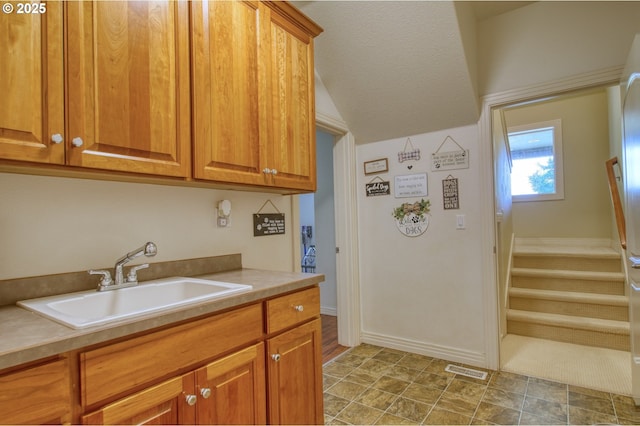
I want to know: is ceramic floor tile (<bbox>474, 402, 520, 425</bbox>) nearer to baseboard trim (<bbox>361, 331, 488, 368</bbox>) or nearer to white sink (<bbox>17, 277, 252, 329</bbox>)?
baseboard trim (<bbox>361, 331, 488, 368</bbox>)

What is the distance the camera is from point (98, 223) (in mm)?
1306

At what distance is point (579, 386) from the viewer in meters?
2.15

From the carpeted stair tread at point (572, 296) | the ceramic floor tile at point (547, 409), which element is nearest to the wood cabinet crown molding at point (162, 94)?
the ceramic floor tile at point (547, 409)

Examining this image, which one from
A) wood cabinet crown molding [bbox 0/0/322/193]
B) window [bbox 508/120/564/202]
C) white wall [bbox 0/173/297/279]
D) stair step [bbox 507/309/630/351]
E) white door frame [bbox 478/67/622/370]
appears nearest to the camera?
wood cabinet crown molding [bbox 0/0/322/193]

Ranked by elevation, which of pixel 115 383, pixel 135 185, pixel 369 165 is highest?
pixel 369 165

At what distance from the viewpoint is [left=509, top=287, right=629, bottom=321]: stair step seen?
2.87 meters

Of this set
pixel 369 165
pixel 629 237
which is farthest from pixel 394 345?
pixel 629 237

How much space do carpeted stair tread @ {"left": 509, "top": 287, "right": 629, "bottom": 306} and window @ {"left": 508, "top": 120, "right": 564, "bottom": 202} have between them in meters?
1.99

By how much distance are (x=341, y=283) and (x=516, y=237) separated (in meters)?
3.31

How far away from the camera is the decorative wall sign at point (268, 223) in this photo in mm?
Answer: 1994

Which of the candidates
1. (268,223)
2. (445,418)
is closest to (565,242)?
(445,418)

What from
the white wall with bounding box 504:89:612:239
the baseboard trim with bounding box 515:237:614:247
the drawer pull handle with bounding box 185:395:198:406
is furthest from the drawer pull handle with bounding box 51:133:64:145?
the white wall with bounding box 504:89:612:239

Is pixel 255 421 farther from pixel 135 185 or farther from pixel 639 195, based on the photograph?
pixel 639 195

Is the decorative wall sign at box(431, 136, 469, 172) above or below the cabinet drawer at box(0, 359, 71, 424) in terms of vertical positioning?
above
